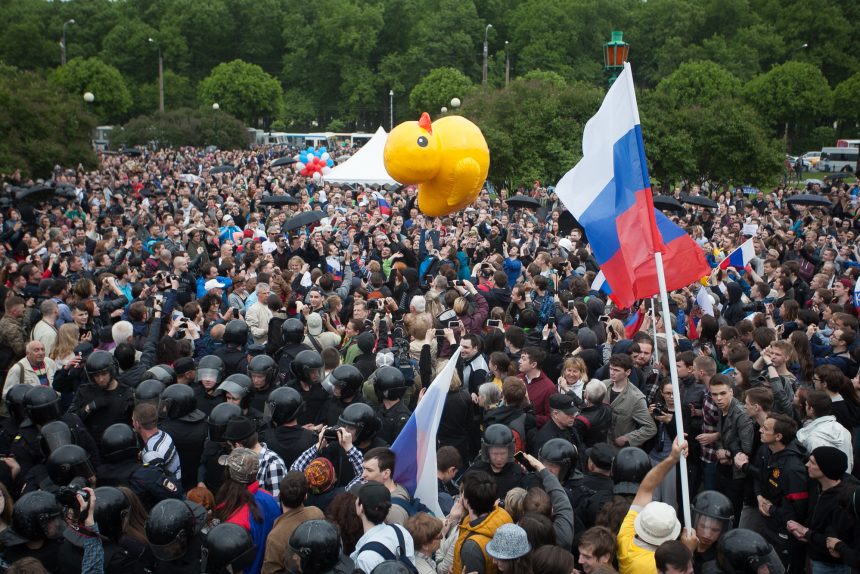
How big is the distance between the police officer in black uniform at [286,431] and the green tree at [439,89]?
2131 inches

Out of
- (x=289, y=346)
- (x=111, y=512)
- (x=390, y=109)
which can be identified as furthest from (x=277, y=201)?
(x=390, y=109)

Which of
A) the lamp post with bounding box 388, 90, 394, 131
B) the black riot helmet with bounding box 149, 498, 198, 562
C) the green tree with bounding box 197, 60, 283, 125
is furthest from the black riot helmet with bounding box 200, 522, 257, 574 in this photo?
the lamp post with bounding box 388, 90, 394, 131

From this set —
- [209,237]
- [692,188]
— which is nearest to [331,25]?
[692,188]

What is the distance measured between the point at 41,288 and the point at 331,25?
225ft

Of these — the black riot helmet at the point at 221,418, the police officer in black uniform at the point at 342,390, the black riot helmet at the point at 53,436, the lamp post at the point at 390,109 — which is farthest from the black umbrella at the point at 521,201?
the lamp post at the point at 390,109

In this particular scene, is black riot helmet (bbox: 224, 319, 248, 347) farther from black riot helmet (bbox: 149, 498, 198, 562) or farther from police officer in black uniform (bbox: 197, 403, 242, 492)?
black riot helmet (bbox: 149, 498, 198, 562)

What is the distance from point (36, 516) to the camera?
434cm

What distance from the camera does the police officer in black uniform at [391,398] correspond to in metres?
6.27

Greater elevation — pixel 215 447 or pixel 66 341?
pixel 66 341

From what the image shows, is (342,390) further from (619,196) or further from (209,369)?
(619,196)

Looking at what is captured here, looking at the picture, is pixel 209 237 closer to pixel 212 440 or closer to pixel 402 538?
pixel 212 440

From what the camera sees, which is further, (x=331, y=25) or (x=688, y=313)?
(x=331, y=25)

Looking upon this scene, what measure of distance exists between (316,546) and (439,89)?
57900 millimetres

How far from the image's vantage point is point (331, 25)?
74.4 m
